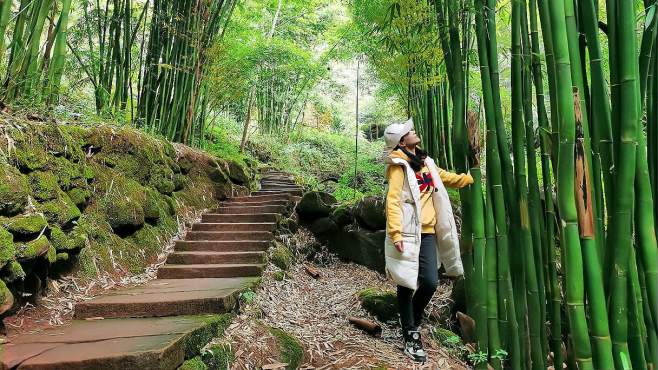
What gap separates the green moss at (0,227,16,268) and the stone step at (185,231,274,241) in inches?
80.5

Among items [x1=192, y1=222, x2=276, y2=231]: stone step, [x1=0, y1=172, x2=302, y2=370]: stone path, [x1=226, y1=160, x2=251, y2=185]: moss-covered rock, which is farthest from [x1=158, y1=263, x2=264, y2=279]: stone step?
[x1=226, y1=160, x2=251, y2=185]: moss-covered rock

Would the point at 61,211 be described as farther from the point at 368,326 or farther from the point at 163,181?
the point at 368,326

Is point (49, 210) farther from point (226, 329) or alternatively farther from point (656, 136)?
point (656, 136)

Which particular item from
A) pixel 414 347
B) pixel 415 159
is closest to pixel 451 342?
pixel 414 347

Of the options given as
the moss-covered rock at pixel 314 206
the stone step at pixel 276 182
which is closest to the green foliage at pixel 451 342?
the moss-covered rock at pixel 314 206

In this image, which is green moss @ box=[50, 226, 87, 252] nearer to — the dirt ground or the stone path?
the stone path

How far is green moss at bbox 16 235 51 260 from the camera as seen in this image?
1.75 m

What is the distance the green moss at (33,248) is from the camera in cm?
175

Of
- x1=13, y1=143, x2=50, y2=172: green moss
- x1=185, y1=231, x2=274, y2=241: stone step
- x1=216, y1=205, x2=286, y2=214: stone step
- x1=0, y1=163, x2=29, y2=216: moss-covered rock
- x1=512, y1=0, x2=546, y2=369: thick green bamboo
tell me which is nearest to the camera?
x1=512, y1=0, x2=546, y2=369: thick green bamboo

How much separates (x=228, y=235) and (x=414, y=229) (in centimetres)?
233

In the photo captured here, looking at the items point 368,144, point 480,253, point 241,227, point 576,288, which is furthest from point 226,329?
point 368,144

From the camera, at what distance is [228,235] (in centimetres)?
391

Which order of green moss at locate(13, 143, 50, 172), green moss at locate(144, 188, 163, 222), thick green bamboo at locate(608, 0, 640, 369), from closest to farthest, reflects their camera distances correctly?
thick green bamboo at locate(608, 0, 640, 369)
green moss at locate(13, 143, 50, 172)
green moss at locate(144, 188, 163, 222)

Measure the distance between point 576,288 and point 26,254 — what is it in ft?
6.49
